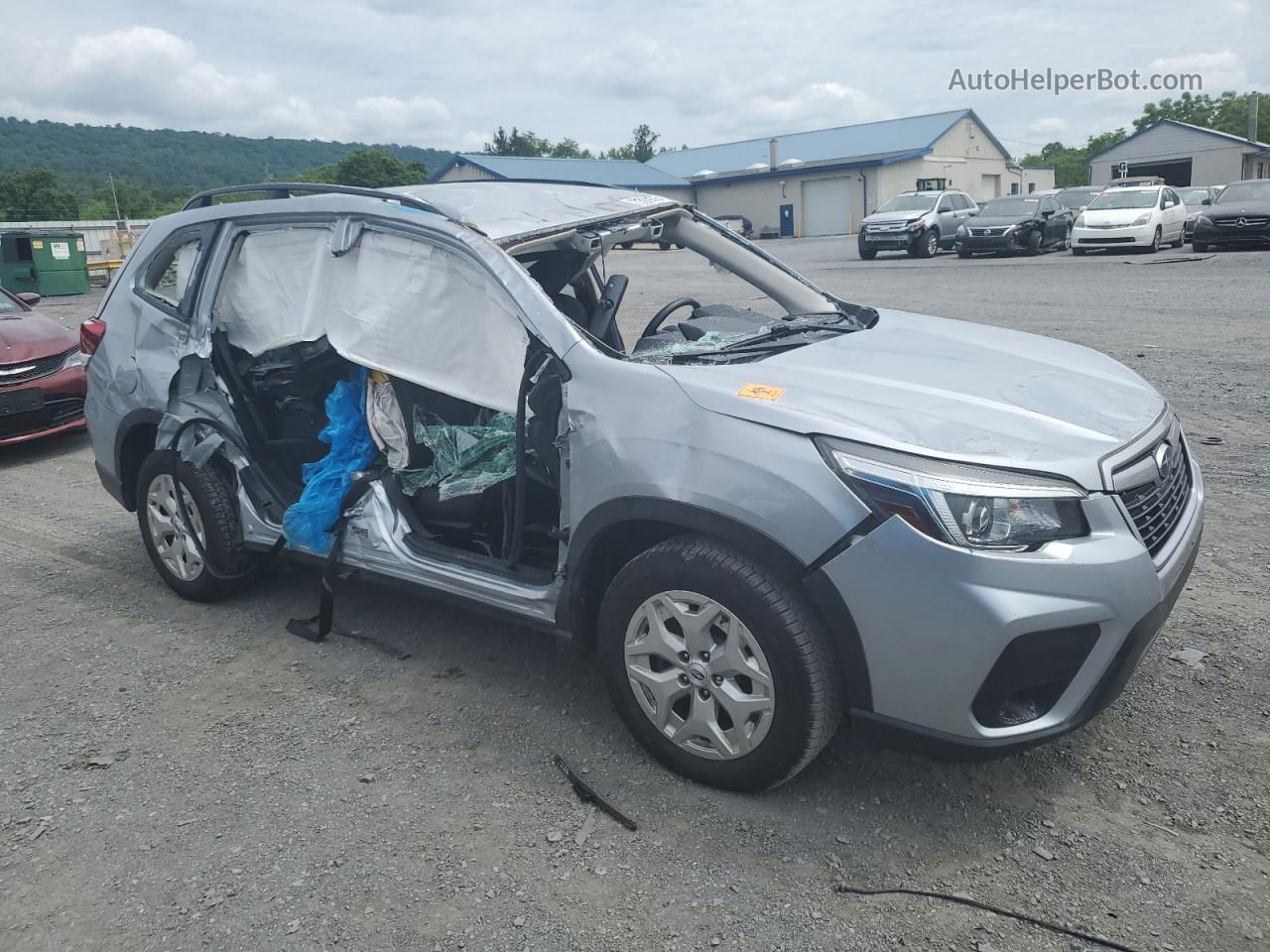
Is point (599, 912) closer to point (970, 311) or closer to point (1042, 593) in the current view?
point (1042, 593)

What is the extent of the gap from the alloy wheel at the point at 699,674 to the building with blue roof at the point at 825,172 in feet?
144

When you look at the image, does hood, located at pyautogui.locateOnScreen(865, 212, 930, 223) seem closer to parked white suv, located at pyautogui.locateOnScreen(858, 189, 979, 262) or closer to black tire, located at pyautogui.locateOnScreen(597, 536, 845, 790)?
parked white suv, located at pyautogui.locateOnScreen(858, 189, 979, 262)

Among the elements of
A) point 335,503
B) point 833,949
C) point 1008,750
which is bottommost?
point 833,949

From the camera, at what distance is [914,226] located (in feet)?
77.6

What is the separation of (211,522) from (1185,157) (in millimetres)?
57776

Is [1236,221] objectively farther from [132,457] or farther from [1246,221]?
[132,457]

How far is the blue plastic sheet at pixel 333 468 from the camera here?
13.2 ft

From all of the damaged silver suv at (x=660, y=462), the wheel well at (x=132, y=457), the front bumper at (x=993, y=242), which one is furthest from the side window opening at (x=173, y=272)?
the front bumper at (x=993, y=242)

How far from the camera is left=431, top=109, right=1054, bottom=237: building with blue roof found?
47.2 m

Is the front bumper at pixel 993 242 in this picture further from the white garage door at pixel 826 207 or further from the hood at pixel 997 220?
the white garage door at pixel 826 207

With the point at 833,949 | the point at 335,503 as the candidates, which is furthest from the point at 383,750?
the point at 833,949

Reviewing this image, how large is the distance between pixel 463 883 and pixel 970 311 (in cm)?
1149

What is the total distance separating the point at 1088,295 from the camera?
13.6 metres

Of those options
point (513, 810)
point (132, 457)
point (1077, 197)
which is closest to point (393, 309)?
point (513, 810)
